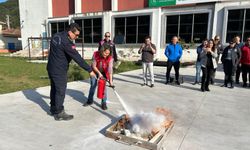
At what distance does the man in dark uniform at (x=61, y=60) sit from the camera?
424cm

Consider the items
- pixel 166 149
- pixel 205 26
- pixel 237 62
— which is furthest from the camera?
pixel 205 26

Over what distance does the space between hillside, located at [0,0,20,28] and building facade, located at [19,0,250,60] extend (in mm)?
56535

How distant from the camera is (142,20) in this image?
62.0 ft

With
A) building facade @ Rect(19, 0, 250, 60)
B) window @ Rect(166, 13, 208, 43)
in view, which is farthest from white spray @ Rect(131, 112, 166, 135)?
window @ Rect(166, 13, 208, 43)

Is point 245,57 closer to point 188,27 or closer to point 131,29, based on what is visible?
point 188,27

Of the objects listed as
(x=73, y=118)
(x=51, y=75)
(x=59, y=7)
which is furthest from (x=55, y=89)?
(x=59, y=7)

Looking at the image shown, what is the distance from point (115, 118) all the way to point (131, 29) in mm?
15715

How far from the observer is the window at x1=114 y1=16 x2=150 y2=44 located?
1889 centimetres

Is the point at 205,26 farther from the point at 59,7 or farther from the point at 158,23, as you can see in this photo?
the point at 59,7

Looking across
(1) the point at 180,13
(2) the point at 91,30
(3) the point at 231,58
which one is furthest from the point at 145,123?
(2) the point at 91,30

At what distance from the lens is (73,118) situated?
4625mm

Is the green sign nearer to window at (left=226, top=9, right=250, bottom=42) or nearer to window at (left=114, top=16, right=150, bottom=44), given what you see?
window at (left=114, top=16, right=150, bottom=44)

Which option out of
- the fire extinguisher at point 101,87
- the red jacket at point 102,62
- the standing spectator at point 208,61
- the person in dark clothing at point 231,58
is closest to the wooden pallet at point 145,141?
the fire extinguisher at point 101,87

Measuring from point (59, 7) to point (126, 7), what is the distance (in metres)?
8.87
